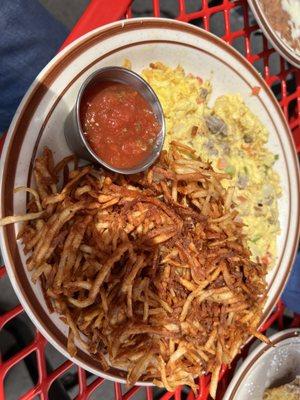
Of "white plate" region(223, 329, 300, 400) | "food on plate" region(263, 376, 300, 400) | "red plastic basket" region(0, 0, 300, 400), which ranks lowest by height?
"food on plate" region(263, 376, 300, 400)

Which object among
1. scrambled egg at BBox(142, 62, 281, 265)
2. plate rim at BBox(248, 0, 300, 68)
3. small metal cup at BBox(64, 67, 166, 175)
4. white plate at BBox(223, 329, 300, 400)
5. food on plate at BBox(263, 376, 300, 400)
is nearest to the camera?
small metal cup at BBox(64, 67, 166, 175)

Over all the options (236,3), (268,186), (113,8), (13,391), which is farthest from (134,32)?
(13,391)

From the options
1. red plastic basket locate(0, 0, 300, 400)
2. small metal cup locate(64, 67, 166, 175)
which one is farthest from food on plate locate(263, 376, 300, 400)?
small metal cup locate(64, 67, 166, 175)

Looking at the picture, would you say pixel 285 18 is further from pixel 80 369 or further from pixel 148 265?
pixel 80 369

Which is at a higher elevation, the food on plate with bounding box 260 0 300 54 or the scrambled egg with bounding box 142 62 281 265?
the food on plate with bounding box 260 0 300 54

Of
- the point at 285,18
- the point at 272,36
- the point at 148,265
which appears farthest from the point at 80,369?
the point at 285,18

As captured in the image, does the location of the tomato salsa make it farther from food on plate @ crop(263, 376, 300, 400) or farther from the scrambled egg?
food on plate @ crop(263, 376, 300, 400)
